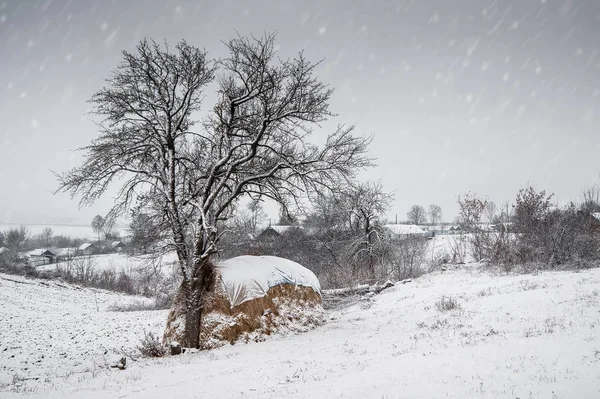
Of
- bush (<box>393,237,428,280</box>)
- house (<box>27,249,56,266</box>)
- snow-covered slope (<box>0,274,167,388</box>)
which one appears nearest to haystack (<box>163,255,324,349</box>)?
snow-covered slope (<box>0,274,167,388</box>)

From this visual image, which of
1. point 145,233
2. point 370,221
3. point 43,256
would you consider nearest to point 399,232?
point 370,221

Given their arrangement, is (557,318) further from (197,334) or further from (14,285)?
(14,285)

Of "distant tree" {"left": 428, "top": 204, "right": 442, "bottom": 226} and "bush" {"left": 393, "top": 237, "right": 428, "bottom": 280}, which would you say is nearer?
"bush" {"left": 393, "top": 237, "right": 428, "bottom": 280}

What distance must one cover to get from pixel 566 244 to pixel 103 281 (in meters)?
48.3

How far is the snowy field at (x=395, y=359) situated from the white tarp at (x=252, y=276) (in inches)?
65.0

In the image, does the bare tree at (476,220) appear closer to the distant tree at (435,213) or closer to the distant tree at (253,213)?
the distant tree at (253,213)

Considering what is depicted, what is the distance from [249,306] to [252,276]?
102 centimetres

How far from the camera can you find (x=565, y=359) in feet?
16.8

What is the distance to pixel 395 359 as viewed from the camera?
21.1ft

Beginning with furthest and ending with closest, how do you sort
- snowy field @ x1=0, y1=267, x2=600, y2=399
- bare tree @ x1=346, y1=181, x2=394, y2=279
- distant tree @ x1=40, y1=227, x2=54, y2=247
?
distant tree @ x1=40, y1=227, x2=54, y2=247 < bare tree @ x1=346, y1=181, x2=394, y2=279 < snowy field @ x1=0, y1=267, x2=600, y2=399

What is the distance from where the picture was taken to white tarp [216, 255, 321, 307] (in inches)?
424

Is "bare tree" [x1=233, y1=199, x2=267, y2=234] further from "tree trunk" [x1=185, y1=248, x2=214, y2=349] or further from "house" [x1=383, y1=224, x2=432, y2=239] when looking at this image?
"house" [x1=383, y1=224, x2=432, y2=239]

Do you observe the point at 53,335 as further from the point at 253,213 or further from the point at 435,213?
the point at 435,213

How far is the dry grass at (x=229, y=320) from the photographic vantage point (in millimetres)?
10133
